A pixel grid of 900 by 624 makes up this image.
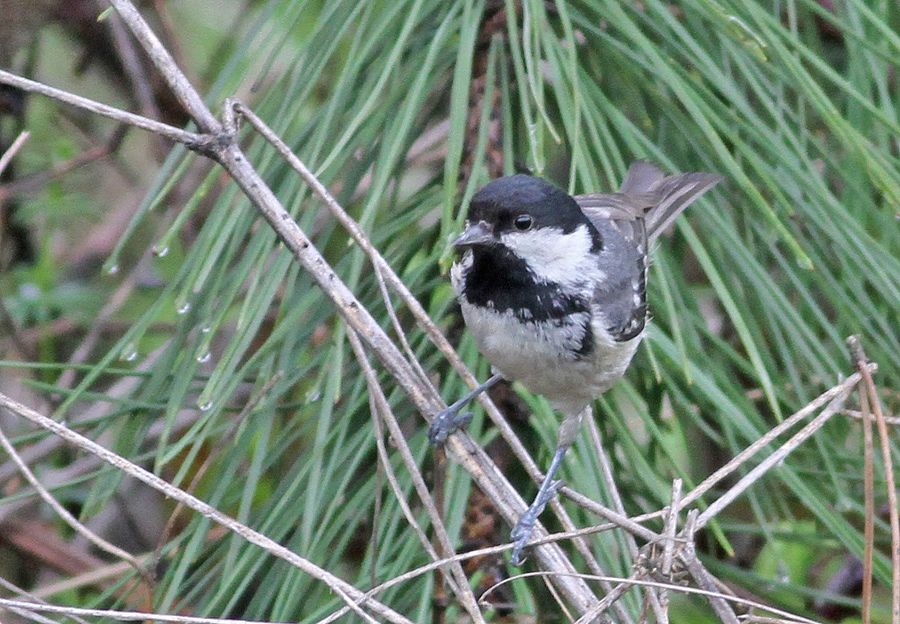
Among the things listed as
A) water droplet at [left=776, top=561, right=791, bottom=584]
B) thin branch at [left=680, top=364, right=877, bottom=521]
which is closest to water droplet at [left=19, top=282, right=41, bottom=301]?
water droplet at [left=776, top=561, right=791, bottom=584]

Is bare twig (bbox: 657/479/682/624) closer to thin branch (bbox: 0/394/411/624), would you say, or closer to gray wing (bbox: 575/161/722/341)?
thin branch (bbox: 0/394/411/624)

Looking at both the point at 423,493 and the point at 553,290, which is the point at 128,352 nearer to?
the point at 423,493

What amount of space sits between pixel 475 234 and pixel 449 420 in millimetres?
355

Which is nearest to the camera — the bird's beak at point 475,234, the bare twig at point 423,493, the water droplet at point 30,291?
the bare twig at point 423,493

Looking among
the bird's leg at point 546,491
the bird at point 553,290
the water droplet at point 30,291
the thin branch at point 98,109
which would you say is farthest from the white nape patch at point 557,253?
the water droplet at point 30,291

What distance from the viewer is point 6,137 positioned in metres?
2.93

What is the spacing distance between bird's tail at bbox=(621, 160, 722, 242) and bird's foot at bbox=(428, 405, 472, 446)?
0.48m

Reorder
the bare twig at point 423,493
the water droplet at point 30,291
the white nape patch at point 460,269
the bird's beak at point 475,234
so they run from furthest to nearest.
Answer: the water droplet at point 30,291
the white nape patch at point 460,269
the bird's beak at point 475,234
the bare twig at point 423,493

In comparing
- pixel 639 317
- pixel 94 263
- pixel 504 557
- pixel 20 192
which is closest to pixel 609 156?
pixel 639 317

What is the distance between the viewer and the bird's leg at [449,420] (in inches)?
64.7

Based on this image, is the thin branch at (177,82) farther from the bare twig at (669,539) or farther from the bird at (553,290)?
the bare twig at (669,539)

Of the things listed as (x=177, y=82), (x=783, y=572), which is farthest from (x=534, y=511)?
(x=177, y=82)

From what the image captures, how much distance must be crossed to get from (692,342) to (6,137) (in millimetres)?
1872

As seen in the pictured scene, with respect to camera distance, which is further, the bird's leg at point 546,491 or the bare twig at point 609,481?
the bare twig at point 609,481
